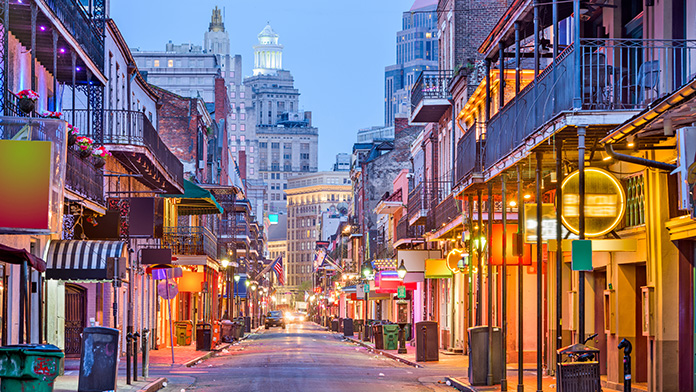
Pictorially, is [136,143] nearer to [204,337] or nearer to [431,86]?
[204,337]

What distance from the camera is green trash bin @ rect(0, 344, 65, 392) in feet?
41.9

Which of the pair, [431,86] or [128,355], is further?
[431,86]

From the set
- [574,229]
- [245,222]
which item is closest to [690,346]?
[574,229]

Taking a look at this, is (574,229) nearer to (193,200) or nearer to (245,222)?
(193,200)

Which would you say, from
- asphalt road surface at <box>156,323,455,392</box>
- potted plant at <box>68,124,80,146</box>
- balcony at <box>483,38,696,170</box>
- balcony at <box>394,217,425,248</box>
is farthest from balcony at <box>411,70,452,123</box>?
balcony at <box>483,38,696,170</box>

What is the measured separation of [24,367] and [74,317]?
1826 centimetres

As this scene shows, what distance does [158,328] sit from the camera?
42.8 meters

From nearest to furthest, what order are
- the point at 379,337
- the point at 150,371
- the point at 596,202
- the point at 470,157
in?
the point at 596,202 < the point at 470,157 < the point at 150,371 < the point at 379,337

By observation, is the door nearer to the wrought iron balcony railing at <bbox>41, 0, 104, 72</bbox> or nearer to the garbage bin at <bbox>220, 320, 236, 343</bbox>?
the wrought iron balcony railing at <bbox>41, 0, 104, 72</bbox>

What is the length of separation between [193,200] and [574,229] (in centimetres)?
2915

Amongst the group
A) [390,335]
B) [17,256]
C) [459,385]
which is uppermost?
[17,256]

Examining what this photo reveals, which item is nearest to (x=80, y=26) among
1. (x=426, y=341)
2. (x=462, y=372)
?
(x=462, y=372)

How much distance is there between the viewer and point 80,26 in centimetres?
2269

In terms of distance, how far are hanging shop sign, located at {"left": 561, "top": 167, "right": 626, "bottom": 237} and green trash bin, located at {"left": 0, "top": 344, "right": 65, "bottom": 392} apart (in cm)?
798
